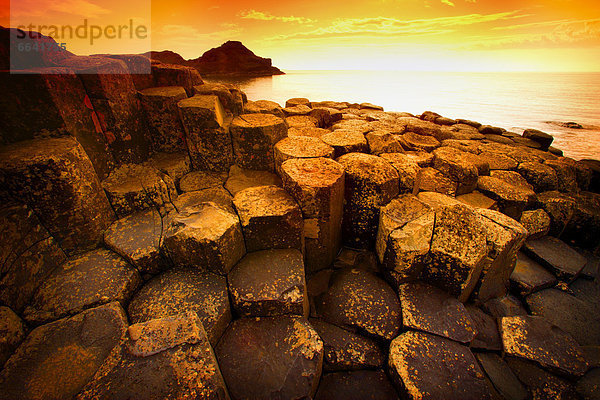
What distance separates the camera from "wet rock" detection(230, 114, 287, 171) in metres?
2.40

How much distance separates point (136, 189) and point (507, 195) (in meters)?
3.90

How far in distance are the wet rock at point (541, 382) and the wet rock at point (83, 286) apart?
2919 millimetres

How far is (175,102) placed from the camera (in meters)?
2.36

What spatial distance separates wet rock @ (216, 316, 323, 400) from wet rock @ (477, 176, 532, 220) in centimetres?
269

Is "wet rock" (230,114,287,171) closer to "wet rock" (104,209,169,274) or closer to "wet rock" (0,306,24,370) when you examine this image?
"wet rock" (104,209,169,274)

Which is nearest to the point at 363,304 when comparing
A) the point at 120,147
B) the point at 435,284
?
the point at 435,284

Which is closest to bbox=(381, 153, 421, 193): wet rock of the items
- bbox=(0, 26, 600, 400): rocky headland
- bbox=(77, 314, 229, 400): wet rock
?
bbox=(0, 26, 600, 400): rocky headland

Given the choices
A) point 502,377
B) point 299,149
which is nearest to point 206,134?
point 299,149

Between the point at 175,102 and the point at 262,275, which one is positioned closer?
the point at 262,275

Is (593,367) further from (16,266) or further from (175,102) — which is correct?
(175,102)

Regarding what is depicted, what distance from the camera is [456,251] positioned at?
1.83 m

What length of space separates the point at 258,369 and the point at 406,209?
177cm

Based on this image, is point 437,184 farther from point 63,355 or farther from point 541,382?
point 63,355

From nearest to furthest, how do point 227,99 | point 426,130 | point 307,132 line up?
1. point 227,99
2. point 307,132
3. point 426,130
